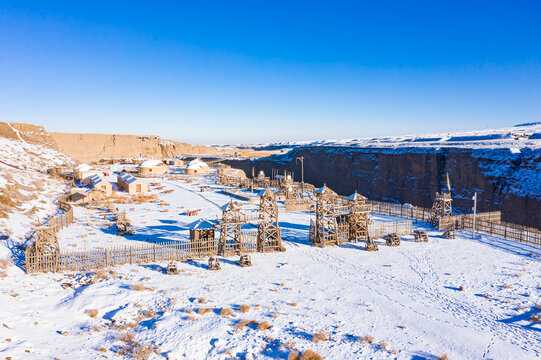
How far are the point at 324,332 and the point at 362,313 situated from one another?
225cm

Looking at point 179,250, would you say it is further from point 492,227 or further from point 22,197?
point 492,227

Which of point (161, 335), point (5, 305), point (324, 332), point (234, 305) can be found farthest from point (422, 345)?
point (5, 305)

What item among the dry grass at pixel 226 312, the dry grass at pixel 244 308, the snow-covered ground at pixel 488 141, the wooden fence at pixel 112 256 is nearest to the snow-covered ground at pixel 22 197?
the wooden fence at pixel 112 256

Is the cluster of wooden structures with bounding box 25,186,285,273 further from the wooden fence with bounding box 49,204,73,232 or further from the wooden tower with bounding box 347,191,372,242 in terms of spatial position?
the wooden fence with bounding box 49,204,73,232

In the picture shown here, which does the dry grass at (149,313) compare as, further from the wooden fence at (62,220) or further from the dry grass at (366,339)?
the wooden fence at (62,220)

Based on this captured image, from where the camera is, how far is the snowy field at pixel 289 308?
953 centimetres

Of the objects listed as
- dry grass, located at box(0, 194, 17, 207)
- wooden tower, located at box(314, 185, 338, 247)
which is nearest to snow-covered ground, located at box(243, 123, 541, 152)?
wooden tower, located at box(314, 185, 338, 247)

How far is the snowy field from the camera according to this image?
9531 millimetres

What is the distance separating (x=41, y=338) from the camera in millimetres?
9523

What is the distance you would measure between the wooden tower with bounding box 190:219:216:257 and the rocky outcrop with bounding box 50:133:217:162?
334 ft

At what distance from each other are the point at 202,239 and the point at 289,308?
28.5 feet

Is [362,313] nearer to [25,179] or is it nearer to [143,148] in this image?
[25,179]

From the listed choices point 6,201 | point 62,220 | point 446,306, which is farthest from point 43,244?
point 446,306

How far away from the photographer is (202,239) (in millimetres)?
19156
